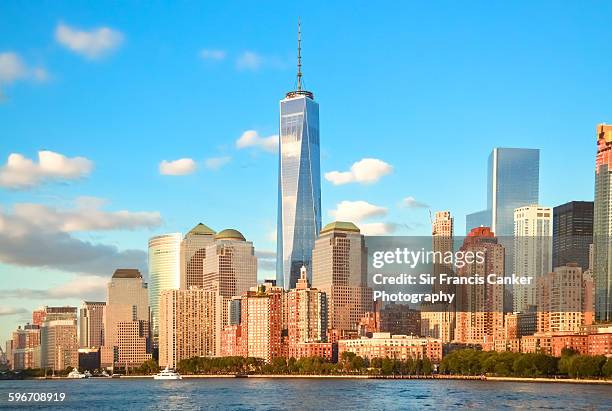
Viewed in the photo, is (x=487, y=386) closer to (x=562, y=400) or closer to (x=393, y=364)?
(x=562, y=400)

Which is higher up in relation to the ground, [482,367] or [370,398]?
[370,398]

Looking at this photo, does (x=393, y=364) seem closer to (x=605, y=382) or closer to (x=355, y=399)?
(x=605, y=382)

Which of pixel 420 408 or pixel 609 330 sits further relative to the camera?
pixel 609 330

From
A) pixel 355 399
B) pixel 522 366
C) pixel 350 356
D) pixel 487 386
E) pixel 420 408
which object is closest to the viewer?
pixel 420 408

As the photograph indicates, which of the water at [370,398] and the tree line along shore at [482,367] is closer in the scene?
the water at [370,398]

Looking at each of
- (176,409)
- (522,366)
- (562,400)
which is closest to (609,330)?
(522,366)

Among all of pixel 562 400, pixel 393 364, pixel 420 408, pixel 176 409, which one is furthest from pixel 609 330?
pixel 176 409

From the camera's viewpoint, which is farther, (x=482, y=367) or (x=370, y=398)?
(x=482, y=367)

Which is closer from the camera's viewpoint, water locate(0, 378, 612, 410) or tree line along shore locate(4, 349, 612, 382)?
water locate(0, 378, 612, 410)

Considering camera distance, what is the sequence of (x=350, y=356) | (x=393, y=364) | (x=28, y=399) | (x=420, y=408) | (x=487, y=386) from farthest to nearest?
(x=350, y=356)
(x=393, y=364)
(x=487, y=386)
(x=28, y=399)
(x=420, y=408)
